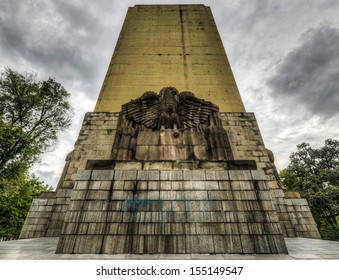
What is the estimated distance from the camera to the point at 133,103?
799 centimetres

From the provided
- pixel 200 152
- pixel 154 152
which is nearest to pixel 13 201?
pixel 154 152

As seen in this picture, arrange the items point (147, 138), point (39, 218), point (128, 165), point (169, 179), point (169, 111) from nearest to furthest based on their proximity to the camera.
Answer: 1. point (169, 179)
2. point (128, 165)
3. point (147, 138)
4. point (169, 111)
5. point (39, 218)

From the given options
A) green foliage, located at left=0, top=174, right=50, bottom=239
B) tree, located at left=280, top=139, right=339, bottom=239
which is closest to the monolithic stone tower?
green foliage, located at left=0, top=174, right=50, bottom=239

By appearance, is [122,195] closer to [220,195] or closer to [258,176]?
[220,195]

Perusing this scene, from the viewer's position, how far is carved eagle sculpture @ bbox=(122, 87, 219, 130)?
680 centimetres

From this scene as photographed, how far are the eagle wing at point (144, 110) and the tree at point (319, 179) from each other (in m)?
14.4

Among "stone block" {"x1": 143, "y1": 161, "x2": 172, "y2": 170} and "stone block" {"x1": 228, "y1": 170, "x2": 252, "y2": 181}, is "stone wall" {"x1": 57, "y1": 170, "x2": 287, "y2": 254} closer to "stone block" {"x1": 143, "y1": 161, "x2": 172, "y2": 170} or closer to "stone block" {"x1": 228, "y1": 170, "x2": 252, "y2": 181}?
"stone block" {"x1": 228, "y1": 170, "x2": 252, "y2": 181}

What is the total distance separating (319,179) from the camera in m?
15.7

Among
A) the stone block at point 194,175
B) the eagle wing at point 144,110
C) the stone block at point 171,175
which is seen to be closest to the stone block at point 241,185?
the stone block at point 194,175

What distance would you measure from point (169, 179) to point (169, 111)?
3106 millimetres

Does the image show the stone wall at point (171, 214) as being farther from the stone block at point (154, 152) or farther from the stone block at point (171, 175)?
the stone block at point (154, 152)

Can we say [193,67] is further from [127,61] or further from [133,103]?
[133,103]

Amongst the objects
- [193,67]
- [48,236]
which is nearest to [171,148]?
[48,236]

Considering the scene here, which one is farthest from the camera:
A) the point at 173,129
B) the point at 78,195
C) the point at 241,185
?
the point at 173,129
